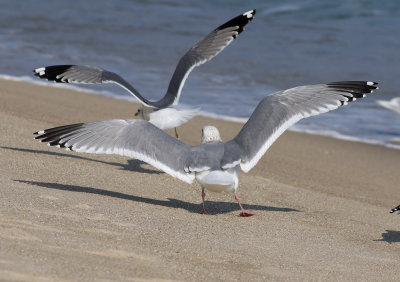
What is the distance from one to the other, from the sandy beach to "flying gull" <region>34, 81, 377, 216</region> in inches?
13.9

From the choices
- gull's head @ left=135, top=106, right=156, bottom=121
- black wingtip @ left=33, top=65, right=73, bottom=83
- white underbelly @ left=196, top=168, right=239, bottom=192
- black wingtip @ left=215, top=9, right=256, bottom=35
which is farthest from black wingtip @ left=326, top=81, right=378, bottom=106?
black wingtip @ left=33, top=65, right=73, bottom=83

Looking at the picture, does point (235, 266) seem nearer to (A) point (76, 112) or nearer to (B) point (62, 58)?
(A) point (76, 112)

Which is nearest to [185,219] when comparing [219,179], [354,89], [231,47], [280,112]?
[219,179]

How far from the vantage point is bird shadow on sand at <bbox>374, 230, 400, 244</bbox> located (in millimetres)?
5387

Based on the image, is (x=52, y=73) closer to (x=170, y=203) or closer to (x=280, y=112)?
(x=170, y=203)

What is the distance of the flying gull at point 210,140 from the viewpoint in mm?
5234

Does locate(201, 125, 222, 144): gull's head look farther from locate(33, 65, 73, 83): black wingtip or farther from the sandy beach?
locate(33, 65, 73, 83): black wingtip

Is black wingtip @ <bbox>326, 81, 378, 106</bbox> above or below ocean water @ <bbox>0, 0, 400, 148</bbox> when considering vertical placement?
above

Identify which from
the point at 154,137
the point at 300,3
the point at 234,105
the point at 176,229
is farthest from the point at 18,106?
the point at 300,3

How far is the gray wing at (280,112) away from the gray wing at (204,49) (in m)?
2.32

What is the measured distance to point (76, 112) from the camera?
31.3 ft

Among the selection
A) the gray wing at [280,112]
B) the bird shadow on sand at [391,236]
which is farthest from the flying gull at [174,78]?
the bird shadow on sand at [391,236]

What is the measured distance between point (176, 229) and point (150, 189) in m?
1.43

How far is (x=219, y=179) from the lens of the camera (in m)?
5.11
